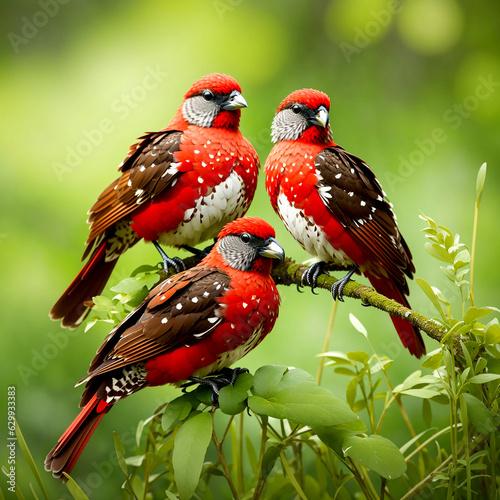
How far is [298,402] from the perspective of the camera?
88cm

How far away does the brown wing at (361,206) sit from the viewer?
3.91 ft

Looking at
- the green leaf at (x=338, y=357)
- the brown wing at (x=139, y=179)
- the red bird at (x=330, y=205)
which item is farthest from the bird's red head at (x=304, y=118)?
the green leaf at (x=338, y=357)

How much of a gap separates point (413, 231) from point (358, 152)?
0.93 ft

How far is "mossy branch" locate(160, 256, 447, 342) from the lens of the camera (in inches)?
36.2

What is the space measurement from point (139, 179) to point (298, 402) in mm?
574

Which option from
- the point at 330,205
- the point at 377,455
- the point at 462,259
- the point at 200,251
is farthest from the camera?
the point at 200,251

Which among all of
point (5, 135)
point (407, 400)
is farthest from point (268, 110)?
point (407, 400)

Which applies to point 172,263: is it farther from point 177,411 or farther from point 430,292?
point 430,292

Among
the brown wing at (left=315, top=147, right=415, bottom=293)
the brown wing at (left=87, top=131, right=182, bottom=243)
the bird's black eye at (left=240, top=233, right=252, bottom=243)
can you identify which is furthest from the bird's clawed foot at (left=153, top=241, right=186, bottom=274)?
the brown wing at (left=315, top=147, right=415, bottom=293)

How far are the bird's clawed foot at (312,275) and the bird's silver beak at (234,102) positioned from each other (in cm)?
36

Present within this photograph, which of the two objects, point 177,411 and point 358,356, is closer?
point 177,411

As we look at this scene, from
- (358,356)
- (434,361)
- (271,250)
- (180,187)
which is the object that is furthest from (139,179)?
(434,361)

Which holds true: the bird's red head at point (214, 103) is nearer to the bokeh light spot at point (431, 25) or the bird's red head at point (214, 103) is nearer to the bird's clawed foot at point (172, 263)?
the bird's clawed foot at point (172, 263)

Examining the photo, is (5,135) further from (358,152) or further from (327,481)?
(327,481)
